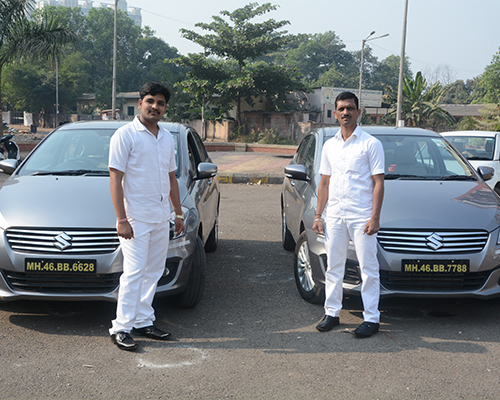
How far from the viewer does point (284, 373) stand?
3445 millimetres

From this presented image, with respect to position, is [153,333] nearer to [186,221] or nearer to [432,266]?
[186,221]

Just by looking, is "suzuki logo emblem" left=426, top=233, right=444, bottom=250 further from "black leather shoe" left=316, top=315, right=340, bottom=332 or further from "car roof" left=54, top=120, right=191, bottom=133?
"car roof" left=54, top=120, right=191, bottom=133

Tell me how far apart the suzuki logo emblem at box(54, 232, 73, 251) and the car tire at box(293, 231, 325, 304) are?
205cm

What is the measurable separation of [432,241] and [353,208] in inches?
30.3

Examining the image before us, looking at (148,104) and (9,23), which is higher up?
(9,23)

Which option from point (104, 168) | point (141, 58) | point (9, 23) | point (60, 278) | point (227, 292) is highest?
point (141, 58)

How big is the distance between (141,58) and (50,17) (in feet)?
221

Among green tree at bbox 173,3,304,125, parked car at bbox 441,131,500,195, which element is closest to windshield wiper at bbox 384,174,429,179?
parked car at bbox 441,131,500,195

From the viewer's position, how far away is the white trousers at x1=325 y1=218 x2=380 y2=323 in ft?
13.1

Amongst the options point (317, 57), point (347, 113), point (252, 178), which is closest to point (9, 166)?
point (347, 113)

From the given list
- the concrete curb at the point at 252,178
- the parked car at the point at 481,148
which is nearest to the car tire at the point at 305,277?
the parked car at the point at 481,148

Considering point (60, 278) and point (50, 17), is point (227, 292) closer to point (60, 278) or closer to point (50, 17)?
point (60, 278)

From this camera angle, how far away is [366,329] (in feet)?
13.4


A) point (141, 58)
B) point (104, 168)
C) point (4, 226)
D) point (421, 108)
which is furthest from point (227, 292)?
point (141, 58)
